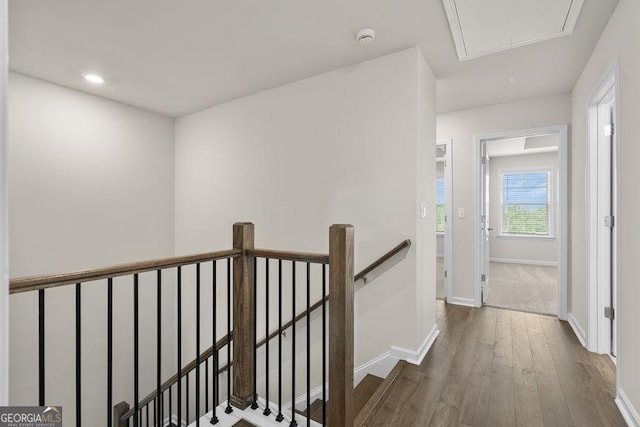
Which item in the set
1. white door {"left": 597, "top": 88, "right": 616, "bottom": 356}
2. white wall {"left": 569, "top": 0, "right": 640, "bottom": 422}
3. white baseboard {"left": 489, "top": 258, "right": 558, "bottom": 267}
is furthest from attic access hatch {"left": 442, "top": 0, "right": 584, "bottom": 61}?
white baseboard {"left": 489, "top": 258, "right": 558, "bottom": 267}

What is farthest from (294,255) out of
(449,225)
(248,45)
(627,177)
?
(449,225)

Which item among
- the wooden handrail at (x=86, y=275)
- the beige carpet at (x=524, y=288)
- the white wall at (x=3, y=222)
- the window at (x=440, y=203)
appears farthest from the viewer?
the window at (x=440, y=203)

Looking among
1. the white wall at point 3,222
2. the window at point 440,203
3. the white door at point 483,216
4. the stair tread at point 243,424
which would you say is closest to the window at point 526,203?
the window at point 440,203

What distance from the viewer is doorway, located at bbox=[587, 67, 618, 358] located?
7.98ft

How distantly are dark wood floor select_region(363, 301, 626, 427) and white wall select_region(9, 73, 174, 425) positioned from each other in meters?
3.19

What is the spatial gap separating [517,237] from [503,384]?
18.4 feet

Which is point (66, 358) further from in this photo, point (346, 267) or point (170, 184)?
point (346, 267)

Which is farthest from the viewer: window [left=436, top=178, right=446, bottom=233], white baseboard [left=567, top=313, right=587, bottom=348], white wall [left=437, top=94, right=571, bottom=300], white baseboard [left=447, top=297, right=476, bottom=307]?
window [left=436, top=178, right=446, bottom=233]

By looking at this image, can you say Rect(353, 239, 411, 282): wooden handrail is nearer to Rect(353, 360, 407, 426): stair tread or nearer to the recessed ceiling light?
Rect(353, 360, 407, 426): stair tread

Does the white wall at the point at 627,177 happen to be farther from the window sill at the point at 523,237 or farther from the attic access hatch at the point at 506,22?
the window sill at the point at 523,237

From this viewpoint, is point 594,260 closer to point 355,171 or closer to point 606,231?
point 606,231

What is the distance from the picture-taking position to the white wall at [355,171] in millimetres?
2418

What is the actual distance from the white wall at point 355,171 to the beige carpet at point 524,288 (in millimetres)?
1725

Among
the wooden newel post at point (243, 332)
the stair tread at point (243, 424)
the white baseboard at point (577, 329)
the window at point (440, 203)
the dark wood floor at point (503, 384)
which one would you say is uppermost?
the window at point (440, 203)
